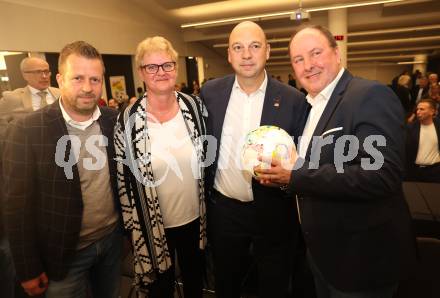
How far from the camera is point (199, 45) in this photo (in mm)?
15938

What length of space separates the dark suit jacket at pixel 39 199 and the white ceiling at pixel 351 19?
8828 millimetres

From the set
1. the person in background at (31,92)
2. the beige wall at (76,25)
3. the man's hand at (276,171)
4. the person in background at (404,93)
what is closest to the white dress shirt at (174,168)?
the man's hand at (276,171)

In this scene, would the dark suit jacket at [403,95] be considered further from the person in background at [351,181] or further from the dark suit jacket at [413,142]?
the person in background at [351,181]

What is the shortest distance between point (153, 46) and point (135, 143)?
1.86 ft

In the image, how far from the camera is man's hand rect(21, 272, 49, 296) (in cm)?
157

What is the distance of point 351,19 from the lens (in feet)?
37.7

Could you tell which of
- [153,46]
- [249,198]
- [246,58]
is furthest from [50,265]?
[246,58]

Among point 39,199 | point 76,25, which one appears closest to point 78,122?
point 39,199

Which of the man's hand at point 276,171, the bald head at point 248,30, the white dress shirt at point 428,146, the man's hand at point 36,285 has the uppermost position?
the bald head at point 248,30

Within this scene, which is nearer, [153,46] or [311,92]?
[311,92]

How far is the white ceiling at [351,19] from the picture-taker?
10.1 metres

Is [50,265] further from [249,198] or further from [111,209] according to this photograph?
[249,198]

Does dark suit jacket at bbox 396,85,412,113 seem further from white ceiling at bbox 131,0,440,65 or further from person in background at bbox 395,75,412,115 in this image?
white ceiling at bbox 131,0,440,65

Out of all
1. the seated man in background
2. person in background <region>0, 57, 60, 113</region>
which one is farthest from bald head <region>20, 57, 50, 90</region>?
the seated man in background
